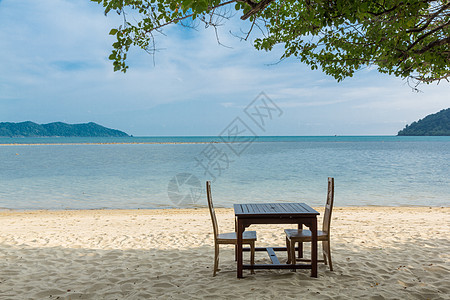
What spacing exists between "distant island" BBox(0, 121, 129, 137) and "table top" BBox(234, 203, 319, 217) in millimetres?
177103

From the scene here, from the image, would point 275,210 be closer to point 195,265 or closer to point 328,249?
point 328,249

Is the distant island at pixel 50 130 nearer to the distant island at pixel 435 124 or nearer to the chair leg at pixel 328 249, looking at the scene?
the distant island at pixel 435 124

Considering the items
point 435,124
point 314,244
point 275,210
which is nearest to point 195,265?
point 275,210

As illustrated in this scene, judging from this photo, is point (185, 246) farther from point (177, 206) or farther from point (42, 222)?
point (177, 206)

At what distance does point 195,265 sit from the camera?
4.64 metres

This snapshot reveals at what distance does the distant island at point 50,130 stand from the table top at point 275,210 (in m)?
177

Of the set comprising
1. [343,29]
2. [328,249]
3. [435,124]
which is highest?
[435,124]

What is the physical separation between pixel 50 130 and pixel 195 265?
601 feet

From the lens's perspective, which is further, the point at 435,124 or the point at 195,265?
the point at 435,124

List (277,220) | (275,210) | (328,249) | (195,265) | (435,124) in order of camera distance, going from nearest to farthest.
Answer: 1. (277,220)
2. (275,210)
3. (328,249)
4. (195,265)
5. (435,124)

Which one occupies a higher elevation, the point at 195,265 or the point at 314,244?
the point at 314,244

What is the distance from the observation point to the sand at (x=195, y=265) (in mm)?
3623

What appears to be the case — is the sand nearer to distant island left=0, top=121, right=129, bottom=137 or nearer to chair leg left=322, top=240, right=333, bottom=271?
chair leg left=322, top=240, right=333, bottom=271

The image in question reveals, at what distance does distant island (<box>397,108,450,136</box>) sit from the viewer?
11011cm
